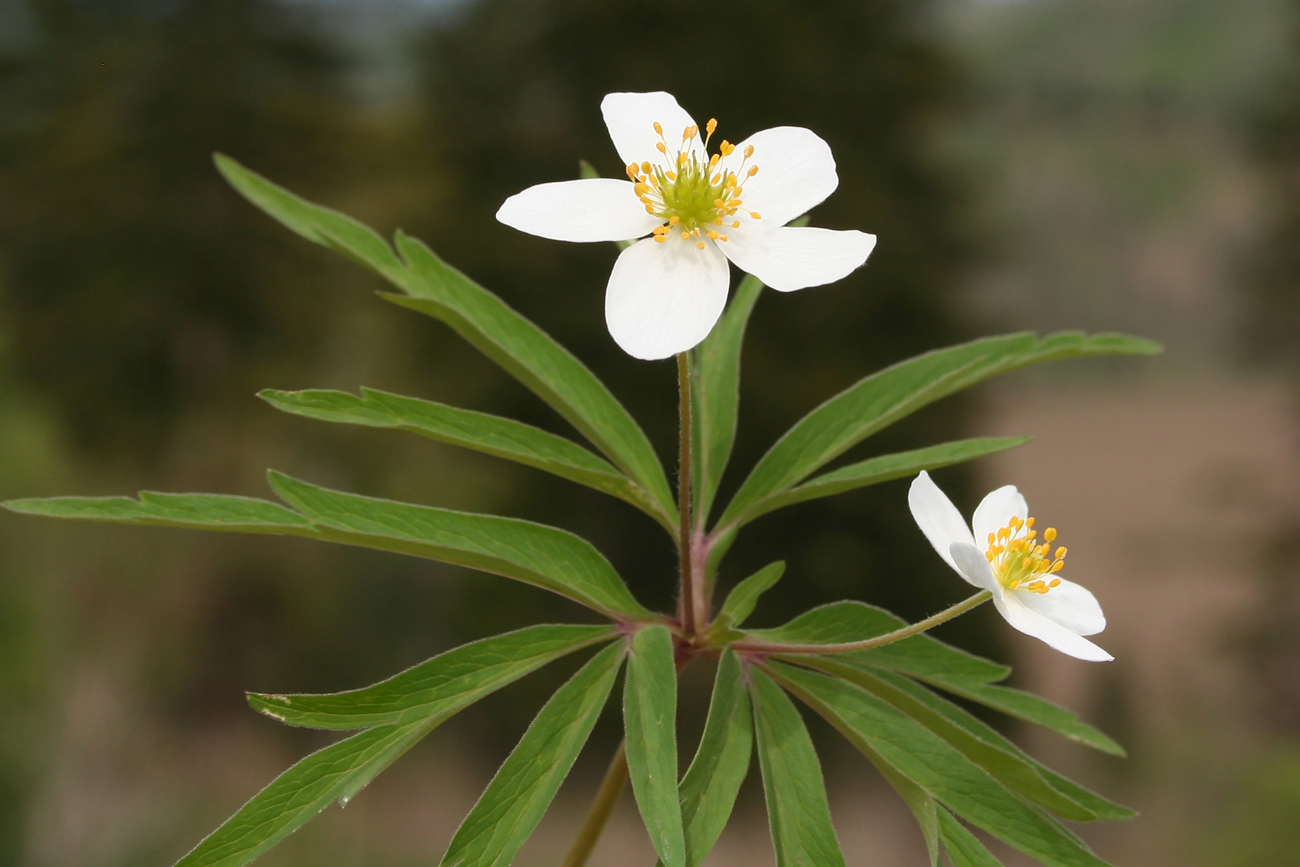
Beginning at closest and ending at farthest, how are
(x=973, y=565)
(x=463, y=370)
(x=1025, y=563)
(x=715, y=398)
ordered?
(x=973, y=565) → (x=1025, y=563) → (x=715, y=398) → (x=463, y=370)

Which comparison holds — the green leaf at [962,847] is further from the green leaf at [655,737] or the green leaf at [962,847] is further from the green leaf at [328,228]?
the green leaf at [328,228]

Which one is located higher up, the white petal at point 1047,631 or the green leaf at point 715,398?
the green leaf at point 715,398

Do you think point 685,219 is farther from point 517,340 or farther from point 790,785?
point 790,785

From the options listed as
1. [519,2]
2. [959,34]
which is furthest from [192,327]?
[959,34]

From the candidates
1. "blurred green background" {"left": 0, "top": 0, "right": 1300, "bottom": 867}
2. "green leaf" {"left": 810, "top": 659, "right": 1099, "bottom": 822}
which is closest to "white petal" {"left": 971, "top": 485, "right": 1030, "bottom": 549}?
"green leaf" {"left": 810, "top": 659, "right": 1099, "bottom": 822}

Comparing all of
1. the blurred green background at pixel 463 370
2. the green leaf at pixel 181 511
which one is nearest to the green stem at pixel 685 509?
the green leaf at pixel 181 511

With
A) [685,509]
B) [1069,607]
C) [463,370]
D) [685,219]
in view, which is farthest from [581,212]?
[463,370]
